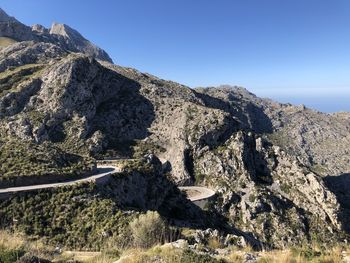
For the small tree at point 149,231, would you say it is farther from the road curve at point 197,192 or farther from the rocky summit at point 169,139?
the road curve at point 197,192

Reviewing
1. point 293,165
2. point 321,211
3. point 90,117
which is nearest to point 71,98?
point 90,117

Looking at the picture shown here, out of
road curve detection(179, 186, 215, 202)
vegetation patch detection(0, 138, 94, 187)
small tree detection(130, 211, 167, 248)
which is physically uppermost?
vegetation patch detection(0, 138, 94, 187)

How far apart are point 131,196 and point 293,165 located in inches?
3834

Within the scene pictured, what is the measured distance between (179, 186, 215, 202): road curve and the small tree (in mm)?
83190

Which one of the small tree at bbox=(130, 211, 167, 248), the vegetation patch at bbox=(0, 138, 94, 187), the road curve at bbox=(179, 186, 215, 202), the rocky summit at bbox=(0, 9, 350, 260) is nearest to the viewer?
the small tree at bbox=(130, 211, 167, 248)

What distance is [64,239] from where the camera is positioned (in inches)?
1506

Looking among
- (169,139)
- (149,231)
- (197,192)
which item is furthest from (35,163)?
(169,139)

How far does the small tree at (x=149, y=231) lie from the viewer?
26.9 metres

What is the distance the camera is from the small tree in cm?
2685

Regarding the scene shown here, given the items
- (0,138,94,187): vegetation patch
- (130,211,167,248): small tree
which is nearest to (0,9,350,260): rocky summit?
(0,138,94,187): vegetation patch

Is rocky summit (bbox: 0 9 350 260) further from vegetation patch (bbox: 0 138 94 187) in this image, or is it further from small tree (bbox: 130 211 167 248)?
small tree (bbox: 130 211 167 248)

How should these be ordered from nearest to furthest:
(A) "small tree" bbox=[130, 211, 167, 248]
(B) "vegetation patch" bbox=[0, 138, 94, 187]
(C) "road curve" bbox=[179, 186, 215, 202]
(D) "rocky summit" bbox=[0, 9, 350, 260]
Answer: (A) "small tree" bbox=[130, 211, 167, 248] < (B) "vegetation patch" bbox=[0, 138, 94, 187] < (D) "rocky summit" bbox=[0, 9, 350, 260] < (C) "road curve" bbox=[179, 186, 215, 202]

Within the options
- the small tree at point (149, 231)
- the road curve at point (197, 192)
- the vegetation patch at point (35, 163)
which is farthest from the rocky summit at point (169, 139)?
the small tree at point (149, 231)

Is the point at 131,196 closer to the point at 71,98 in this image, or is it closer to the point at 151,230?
the point at 151,230
